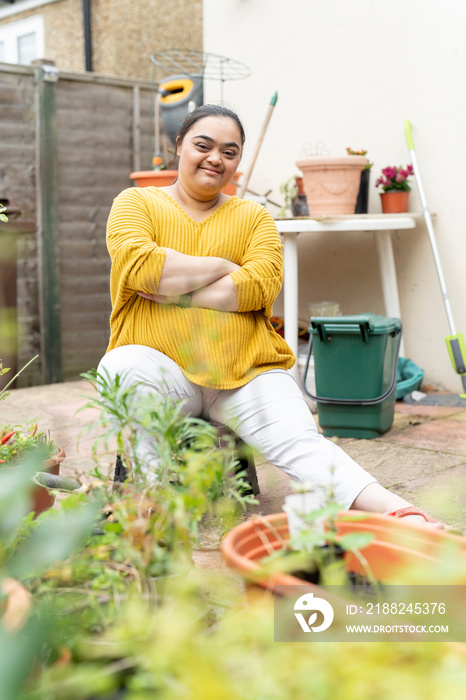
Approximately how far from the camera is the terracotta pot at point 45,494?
155 cm

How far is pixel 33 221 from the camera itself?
4074 millimetres

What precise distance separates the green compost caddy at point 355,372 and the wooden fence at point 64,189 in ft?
6.35

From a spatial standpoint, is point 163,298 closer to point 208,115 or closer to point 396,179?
point 208,115

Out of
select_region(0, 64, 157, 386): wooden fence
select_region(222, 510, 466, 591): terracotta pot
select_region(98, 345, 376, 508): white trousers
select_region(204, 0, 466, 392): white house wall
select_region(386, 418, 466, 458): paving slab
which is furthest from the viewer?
select_region(0, 64, 157, 386): wooden fence

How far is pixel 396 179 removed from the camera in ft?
11.1

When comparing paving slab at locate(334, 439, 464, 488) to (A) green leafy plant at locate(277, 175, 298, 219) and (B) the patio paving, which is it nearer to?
(B) the patio paving

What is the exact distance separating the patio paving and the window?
5.12m

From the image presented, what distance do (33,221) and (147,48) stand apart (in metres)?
3.04

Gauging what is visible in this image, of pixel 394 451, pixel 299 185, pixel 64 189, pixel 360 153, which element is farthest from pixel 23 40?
pixel 394 451

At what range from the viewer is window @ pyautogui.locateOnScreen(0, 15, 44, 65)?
7.45 metres

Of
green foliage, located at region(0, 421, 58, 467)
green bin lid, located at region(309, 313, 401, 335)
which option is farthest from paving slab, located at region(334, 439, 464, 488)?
green foliage, located at region(0, 421, 58, 467)

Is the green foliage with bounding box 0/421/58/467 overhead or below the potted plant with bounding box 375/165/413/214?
below

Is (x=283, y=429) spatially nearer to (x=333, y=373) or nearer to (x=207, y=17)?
(x=333, y=373)

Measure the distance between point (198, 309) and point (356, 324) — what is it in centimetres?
96
